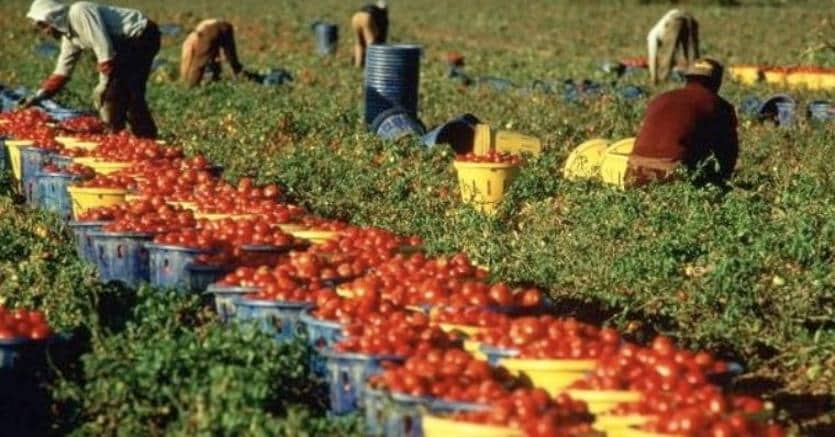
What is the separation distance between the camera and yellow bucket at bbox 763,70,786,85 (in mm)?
22522

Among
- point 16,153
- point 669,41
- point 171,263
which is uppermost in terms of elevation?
point 171,263

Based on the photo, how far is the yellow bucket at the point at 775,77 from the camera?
22522 millimetres

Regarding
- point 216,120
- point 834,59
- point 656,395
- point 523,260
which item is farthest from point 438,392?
point 834,59

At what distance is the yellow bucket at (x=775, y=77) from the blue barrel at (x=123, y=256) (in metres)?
15.0

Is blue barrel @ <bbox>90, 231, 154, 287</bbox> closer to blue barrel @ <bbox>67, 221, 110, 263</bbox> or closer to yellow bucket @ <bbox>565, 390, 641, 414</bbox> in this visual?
blue barrel @ <bbox>67, 221, 110, 263</bbox>

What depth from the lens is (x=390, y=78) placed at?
55.9 ft

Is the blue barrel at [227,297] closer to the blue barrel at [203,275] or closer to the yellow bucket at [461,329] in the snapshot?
the blue barrel at [203,275]

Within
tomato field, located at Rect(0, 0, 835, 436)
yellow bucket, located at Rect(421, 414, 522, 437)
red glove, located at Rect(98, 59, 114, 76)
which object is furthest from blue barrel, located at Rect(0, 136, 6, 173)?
yellow bucket, located at Rect(421, 414, 522, 437)

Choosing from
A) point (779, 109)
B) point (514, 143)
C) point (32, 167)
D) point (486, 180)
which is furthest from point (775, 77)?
point (32, 167)

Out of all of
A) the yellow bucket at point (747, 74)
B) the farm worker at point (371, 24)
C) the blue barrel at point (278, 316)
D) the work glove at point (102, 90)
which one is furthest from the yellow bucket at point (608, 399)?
the farm worker at point (371, 24)

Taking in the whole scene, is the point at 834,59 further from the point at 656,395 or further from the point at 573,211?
the point at 656,395

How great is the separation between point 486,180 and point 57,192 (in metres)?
3.13

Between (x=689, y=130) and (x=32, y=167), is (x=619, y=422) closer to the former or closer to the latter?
(x=689, y=130)

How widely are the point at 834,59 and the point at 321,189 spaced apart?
1498cm
